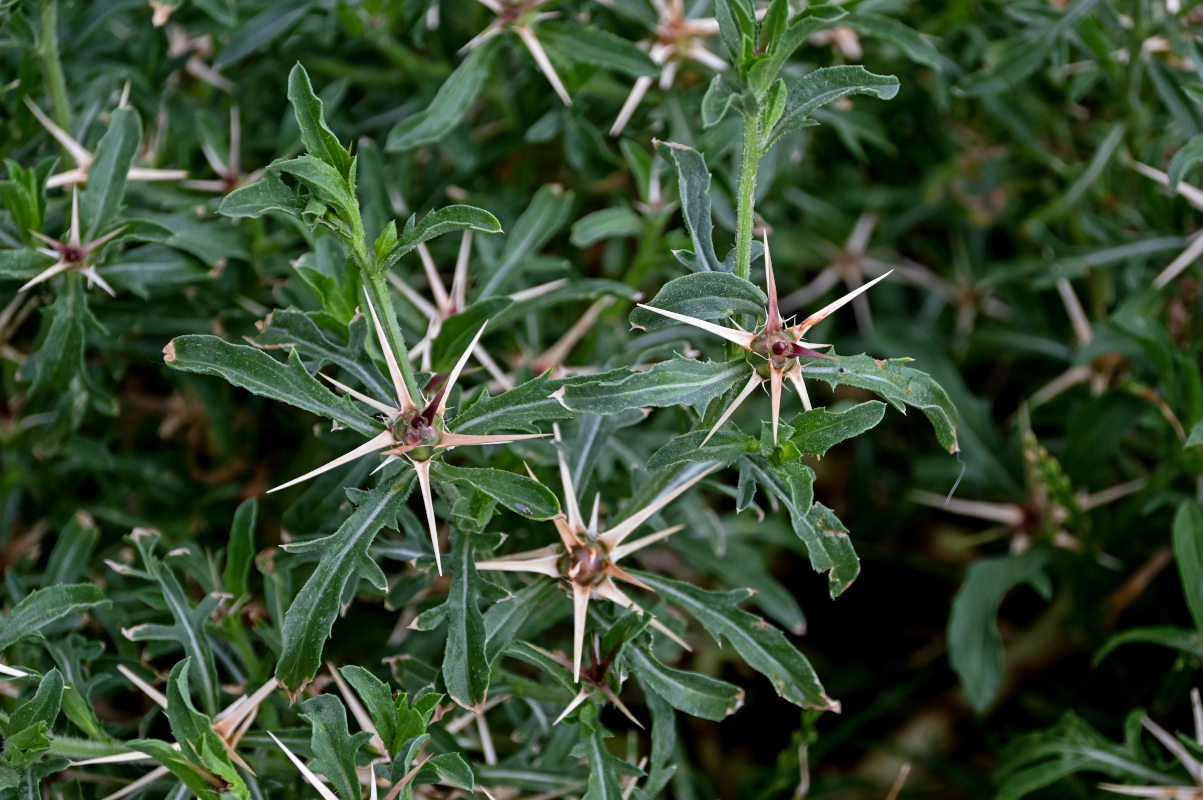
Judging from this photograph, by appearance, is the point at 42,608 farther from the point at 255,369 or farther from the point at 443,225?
the point at 443,225

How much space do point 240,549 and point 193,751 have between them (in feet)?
1.11

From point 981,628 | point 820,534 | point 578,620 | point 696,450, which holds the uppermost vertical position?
point 696,450

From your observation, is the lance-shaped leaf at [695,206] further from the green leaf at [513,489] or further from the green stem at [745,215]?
the green leaf at [513,489]

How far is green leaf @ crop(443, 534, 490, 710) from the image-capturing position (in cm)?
133

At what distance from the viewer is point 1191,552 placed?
1.87 m

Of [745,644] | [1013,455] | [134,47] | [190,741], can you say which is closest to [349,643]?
[190,741]

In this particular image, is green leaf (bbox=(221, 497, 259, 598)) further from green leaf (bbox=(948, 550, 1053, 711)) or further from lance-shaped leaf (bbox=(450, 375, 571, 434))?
green leaf (bbox=(948, 550, 1053, 711))

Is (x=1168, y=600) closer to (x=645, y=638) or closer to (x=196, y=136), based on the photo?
(x=645, y=638)

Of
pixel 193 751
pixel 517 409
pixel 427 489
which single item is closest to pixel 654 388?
pixel 517 409

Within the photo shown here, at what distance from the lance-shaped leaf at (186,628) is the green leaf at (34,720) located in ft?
0.61

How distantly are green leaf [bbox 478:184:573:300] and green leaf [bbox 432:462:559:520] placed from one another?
0.60 metres

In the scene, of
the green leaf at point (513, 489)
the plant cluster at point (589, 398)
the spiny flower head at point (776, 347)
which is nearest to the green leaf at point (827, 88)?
the plant cluster at point (589, 398)

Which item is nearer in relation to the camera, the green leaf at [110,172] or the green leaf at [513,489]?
the green leaf at [513,489]

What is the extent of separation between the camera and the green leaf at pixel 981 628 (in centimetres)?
207
